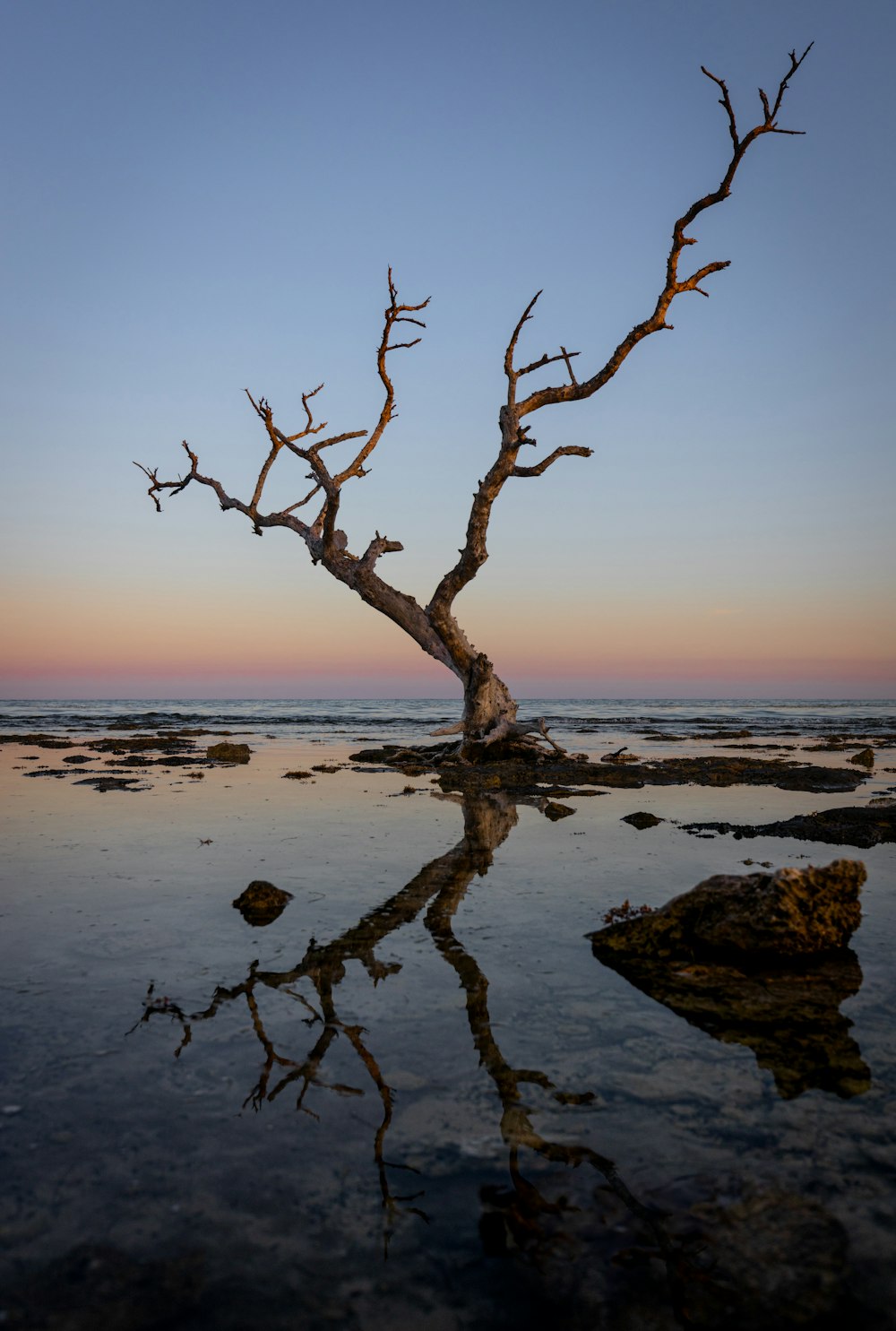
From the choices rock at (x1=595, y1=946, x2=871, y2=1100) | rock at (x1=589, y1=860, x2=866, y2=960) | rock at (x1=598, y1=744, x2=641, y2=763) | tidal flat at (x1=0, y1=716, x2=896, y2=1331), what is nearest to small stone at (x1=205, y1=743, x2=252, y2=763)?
rock at (x1=598, y1=744, x2=641, y2=763)

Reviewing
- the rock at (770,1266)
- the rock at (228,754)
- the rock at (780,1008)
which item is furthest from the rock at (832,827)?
the rock at (228,754)

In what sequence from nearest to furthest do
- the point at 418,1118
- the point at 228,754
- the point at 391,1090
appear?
1. the point at 418,1118
2. the point at 391,1090
3. the point at 228,754

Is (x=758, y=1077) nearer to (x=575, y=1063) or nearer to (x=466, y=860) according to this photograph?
(x=575, y=1063)

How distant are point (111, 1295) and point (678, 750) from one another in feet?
75.0

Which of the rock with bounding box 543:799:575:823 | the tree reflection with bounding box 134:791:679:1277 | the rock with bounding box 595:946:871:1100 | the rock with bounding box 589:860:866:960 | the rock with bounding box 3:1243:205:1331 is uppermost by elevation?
the rock with bounding box 589:860:866:960

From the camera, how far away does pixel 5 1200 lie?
2.50m

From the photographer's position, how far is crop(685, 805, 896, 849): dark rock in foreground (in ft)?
28.8

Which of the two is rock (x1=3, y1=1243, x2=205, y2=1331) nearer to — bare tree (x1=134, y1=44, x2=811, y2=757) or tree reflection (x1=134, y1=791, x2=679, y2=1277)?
tree reflection (x1=134, y1=791, x2=679, y2=1277)

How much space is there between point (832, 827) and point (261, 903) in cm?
688

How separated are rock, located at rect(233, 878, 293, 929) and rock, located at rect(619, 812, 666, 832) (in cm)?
508

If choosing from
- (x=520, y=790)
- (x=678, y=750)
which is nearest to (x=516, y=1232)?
(x=520, y=790)

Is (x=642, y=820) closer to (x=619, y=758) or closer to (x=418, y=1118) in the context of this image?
(x=418, y=1118)

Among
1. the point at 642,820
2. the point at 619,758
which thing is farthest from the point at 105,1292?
the point at 619,758

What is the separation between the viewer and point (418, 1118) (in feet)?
10.0
